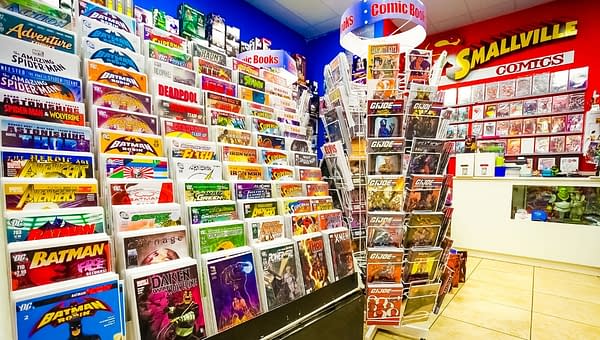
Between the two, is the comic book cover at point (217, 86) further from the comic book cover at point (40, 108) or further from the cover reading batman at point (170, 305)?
the cover reading batman at point (170, 305)

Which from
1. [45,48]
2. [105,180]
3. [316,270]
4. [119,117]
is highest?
[45,48]

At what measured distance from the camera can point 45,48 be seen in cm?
82

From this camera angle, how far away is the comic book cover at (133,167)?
32.5 inches

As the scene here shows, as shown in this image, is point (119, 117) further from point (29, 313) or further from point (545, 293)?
point (545, 293)

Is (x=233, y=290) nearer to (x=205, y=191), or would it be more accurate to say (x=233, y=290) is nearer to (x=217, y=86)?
(x=205, y=191)

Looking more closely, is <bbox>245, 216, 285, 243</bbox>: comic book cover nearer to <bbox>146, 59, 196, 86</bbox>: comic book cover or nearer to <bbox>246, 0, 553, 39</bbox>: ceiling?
<bbox>146, 59, 196, 86</bbox>: comic book cover

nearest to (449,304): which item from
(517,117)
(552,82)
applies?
(517,117)

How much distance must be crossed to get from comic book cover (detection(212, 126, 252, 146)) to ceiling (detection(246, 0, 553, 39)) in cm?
329

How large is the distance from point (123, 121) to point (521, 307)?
104 inches

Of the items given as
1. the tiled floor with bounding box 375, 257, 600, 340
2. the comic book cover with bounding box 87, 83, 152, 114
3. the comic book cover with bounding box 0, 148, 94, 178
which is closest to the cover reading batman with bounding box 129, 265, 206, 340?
the comic book cover with bounding box 0, 148, 94, 178

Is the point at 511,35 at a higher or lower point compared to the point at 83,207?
higher

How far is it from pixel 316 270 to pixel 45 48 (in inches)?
45.3

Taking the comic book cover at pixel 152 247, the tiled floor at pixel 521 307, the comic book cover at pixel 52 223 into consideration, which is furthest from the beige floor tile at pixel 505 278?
the comic book cover at pixel 52 223

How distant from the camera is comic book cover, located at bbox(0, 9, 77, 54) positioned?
2.51ft
